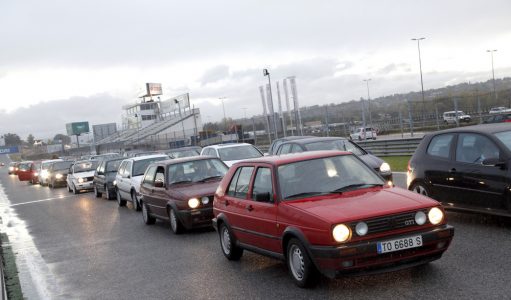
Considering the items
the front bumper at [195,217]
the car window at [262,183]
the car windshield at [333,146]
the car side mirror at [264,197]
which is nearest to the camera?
the car side mirror at [264,197]

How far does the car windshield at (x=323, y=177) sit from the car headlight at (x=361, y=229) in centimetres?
92

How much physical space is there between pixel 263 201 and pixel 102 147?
73248 millimetres

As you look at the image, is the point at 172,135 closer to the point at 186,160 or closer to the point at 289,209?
the point at 186,160

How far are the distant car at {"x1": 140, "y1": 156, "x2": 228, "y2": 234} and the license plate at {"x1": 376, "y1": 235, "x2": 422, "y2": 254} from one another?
554cm

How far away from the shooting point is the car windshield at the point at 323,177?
→ 6.78 metres

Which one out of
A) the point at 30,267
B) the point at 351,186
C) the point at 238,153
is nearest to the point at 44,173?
the point at 238,153

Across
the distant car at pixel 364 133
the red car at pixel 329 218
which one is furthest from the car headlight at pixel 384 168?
the distant car at pixel 364 133

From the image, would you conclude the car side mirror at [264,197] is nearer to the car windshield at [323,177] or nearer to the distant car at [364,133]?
the car windshield at [323,177]

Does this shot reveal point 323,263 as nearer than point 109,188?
Yes

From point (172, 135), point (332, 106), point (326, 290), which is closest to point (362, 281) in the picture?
point (326, 290)

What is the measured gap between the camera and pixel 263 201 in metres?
6.92

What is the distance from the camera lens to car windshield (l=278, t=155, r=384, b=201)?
678cm

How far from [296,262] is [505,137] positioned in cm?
390

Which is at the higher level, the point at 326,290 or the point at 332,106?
the point at 332,106
